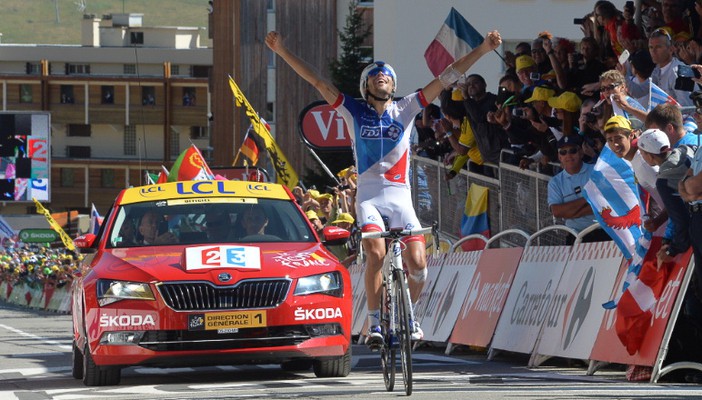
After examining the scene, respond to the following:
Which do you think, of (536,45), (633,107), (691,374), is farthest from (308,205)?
(691,374)

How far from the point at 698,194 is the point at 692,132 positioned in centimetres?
184

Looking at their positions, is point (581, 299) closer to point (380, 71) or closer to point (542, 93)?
point (380, 71)

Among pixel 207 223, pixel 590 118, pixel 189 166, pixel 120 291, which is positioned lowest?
pixel 189 166

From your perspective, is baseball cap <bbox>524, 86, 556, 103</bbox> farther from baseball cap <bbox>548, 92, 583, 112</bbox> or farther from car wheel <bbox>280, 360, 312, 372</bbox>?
car wheel <bbox>280, 360, 312, 372</bbox>

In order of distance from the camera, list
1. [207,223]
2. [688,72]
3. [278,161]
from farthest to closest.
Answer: [278,161], [207,223], [688,72]

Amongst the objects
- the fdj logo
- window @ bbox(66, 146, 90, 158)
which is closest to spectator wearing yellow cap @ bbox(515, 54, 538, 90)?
Answer: the fdj logo

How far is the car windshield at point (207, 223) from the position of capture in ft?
43.8

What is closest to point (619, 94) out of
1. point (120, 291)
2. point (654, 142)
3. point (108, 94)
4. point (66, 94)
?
point (654, 142)

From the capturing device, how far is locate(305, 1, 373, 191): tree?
2046 inches

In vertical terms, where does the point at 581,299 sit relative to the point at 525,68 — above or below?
below

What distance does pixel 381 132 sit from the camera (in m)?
11.9

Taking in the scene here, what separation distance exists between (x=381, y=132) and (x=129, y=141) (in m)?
119

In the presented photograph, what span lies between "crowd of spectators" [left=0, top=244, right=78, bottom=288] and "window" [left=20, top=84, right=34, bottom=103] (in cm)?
5267

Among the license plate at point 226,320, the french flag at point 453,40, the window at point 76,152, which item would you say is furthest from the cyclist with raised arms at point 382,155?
the window at point 76,152
